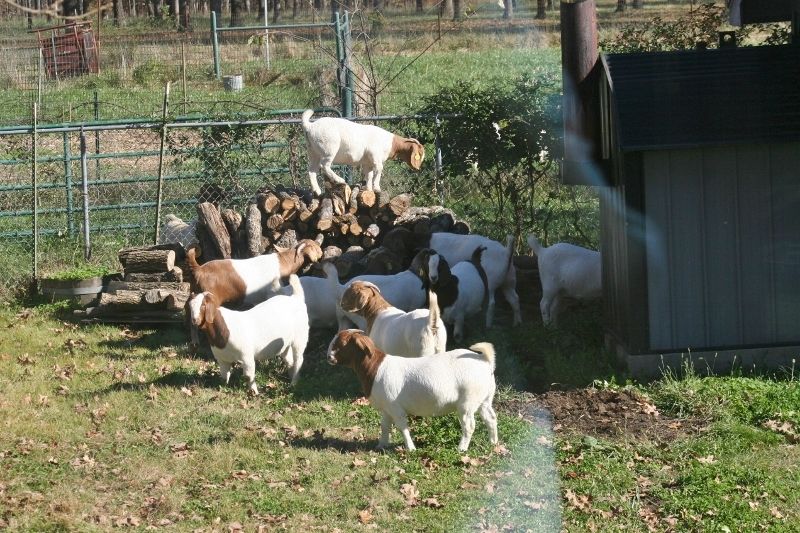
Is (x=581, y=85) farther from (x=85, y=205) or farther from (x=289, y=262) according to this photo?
(x=85, y=205)

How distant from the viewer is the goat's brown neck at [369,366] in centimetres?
791

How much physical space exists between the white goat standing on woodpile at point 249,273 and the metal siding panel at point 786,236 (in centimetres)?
468

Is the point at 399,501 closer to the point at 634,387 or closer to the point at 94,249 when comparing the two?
the point at 634,387

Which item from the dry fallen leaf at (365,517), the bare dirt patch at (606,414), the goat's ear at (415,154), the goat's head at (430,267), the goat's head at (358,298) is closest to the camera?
the dry fallen leaf at (365,517)

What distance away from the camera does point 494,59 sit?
34469 millimetres

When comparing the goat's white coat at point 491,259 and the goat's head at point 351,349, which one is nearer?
the goat's head at point 351,349

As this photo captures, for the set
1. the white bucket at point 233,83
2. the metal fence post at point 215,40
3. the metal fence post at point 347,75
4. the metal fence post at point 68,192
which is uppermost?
the metal fence post at point 215,40

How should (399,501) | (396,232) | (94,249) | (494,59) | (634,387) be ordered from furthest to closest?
(494,59) < (94,249) < (396,232) < (634,387) < (399,501)

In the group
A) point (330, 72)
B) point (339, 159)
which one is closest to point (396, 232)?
point (339, 159)

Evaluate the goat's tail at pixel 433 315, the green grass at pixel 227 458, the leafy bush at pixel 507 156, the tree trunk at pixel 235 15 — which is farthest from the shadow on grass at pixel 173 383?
the tree trunk at pixel 235 15

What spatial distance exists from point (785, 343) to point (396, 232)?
434cm

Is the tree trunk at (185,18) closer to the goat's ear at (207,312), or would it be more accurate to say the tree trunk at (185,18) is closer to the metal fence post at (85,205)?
the metal fence post at (85,205)

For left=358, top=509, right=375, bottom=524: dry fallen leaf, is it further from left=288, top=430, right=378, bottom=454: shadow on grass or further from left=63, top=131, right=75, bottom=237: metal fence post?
left=63, top=131, right=75, bottom=237: metal fence post

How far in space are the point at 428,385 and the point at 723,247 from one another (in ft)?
10.4
